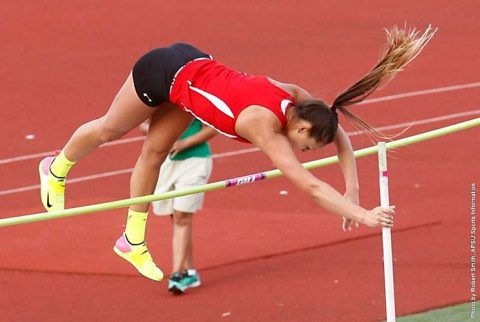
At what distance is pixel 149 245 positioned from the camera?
12141 mm

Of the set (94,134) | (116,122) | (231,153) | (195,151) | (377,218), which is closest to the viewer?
(377,218)

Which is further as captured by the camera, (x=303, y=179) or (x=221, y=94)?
(x=221, y=94)

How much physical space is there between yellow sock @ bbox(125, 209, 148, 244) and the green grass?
8.53ft

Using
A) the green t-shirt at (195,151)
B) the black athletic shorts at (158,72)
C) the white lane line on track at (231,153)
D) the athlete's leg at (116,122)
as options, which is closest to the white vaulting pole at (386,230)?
the black athletic shorts at (158,72)

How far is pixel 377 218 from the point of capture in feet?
25.2

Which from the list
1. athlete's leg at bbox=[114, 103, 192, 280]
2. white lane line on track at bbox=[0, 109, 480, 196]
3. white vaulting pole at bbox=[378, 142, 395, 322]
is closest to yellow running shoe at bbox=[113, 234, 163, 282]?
athlete's leg at bbox=[114, 103, 192, 280]

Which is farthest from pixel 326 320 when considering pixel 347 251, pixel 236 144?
pixel 236 144

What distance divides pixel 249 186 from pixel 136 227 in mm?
4511

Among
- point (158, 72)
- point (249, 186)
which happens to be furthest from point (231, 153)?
point (158, 72)

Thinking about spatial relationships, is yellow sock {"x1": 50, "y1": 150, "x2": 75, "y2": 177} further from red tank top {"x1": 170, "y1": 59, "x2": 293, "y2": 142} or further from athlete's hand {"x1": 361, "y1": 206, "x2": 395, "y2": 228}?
athlete's hand {"x1": 361, "y1": 206, "x2": 395, "y2": 228}

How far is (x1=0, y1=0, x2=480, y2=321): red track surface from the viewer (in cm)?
1123

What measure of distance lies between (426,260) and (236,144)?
3.48 meters

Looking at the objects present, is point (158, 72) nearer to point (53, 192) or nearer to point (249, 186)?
point (53, 192)

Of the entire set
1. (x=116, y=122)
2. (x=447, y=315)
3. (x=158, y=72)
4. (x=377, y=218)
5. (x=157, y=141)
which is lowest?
(x=447, y=315)
